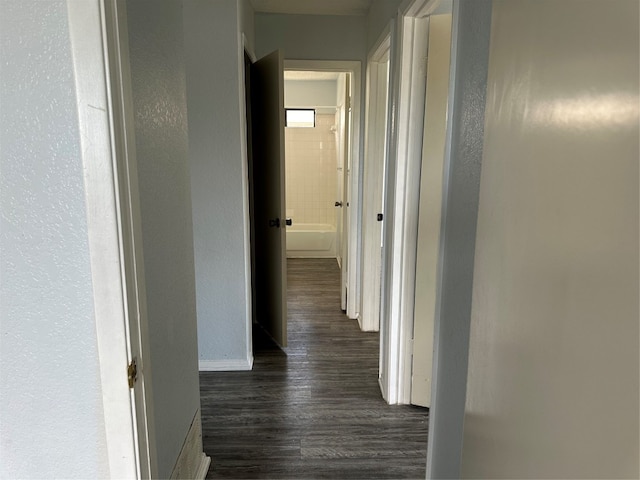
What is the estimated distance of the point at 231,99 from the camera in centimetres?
242

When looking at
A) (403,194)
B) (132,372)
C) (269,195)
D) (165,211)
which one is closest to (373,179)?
(269,195)

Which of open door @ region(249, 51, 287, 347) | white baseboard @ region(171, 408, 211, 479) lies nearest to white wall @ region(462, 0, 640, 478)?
white baseboard @ region(171, 408, 211, 479)

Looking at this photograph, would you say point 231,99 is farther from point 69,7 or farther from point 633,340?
point 633,340

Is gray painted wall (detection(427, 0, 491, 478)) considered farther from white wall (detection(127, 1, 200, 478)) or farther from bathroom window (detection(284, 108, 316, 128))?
bathroom window (detection(284, 108, 316, 128))

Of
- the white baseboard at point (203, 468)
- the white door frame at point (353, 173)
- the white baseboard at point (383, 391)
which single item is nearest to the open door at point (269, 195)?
the white door frame at point (353, 173)

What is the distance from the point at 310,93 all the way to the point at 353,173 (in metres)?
2.80

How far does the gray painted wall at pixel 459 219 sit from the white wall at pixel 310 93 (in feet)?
15.3

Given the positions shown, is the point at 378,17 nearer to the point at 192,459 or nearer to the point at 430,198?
the point at 430,198

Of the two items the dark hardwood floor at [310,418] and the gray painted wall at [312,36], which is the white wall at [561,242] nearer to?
the dark hardwood floor at [310,418]

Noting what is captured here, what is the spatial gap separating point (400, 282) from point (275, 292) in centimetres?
109

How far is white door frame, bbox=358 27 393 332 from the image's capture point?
9.95 feet

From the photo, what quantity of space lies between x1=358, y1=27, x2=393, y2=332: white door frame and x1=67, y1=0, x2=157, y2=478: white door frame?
2.29 m

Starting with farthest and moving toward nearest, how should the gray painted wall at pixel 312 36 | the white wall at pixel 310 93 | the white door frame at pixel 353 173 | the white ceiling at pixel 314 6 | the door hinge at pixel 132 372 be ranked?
the white wall at pixel 310 93 < the white door frame at pixel 353 173 < the gray painted wall at pixel 312 36 < the white ceiling at pixel 314 6 < the door hinge at pixel 132 372

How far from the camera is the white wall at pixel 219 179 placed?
7.79ft
